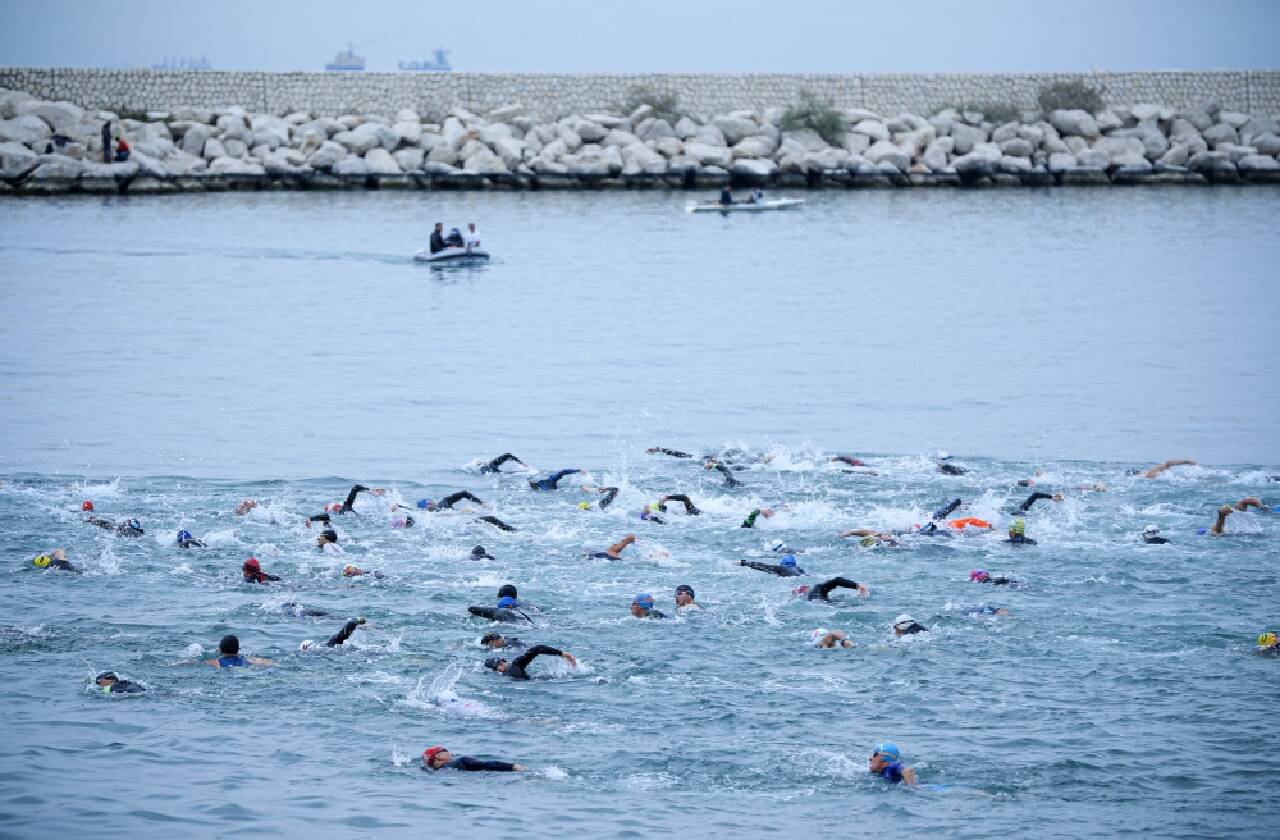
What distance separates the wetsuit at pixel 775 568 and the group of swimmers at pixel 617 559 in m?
0.01

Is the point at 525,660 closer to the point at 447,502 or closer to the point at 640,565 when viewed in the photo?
the point at 640,565

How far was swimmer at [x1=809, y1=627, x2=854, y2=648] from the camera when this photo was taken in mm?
21361

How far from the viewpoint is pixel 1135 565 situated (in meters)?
24.7

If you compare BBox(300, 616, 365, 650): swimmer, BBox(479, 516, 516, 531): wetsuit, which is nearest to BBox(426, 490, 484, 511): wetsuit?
BBox(479, 516, 516, 531): wetsuit

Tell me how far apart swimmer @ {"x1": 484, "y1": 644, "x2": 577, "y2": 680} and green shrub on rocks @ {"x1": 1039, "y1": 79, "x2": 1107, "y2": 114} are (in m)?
89.8

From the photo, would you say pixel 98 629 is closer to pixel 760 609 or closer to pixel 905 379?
pixel 760 609

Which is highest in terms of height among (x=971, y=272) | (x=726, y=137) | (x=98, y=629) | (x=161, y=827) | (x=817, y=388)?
(x=726, y=137)

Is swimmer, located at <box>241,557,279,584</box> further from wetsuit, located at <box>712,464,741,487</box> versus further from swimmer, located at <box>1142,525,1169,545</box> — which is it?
swimmer, located at <box>1142,525,1169,545</box>

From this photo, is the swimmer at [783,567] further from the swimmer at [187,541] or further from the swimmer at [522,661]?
the swimmer at [187,541]

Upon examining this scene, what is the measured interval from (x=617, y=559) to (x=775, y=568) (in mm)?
2529

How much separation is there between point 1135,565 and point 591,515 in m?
8.96

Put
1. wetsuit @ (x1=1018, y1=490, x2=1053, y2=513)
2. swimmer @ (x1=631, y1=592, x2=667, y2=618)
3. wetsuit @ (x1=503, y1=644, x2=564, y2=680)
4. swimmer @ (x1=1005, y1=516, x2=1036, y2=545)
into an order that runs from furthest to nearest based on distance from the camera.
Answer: wetsuit @ (x1=1018, y1=490, x2=1053, y2=513)
swimmer @ (x1=1005, y1=516, x2=1036, y2=545)
swimmer @ (x1=631, y1=592, x2=667, y2=618)
wetsuit @ (x1=503, y1=644, x2=564, y2=680)

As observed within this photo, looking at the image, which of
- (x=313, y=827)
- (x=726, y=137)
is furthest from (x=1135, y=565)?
(x=726, y=137)

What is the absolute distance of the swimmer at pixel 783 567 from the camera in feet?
79.2
